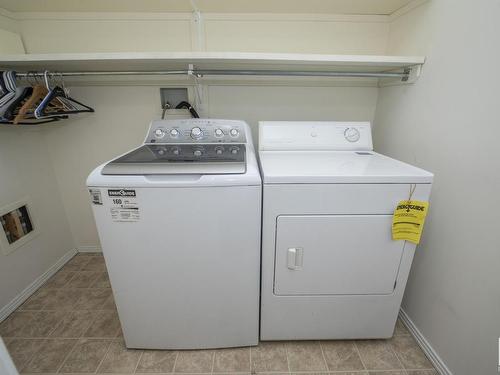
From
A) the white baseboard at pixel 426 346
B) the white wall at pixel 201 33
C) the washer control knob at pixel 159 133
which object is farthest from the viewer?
the white wall at pixel 201 33

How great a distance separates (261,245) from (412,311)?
1.13 m

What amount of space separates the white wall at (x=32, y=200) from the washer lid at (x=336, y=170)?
175 centimetres

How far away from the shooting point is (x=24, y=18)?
1.60 m

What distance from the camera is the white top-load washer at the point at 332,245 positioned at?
1.03 metres

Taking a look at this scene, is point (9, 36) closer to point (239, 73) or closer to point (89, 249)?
point (239, 73)

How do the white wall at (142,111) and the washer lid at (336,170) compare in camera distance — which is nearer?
the washer lid at (336,170)

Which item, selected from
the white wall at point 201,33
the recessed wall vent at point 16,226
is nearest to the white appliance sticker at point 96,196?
the recessed wall vent at point 16,226

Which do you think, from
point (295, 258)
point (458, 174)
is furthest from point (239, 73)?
point (458, 174)

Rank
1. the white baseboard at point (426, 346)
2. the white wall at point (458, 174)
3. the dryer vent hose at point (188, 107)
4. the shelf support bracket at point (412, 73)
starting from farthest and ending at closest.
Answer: the dryer vent hose at point (188, 107) < the shelf support bracket at point (412, 73) < the white baseboard at point (426, 346) < the white wall at point (458, 174)

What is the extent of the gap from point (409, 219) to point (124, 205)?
1293 millimetres

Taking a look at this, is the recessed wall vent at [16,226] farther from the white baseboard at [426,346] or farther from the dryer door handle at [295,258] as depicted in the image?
the white baseboard at [426,346]

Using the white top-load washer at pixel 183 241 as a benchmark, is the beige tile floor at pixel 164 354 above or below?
below

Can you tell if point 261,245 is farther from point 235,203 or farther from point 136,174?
point 136,174

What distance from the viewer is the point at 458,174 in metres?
1.10
